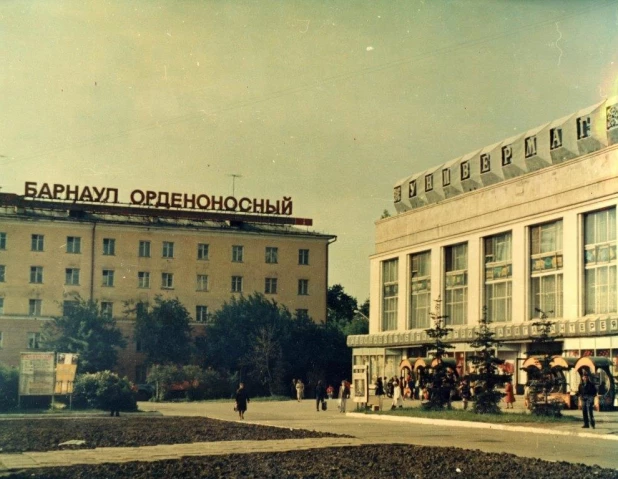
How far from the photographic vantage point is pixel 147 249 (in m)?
73.9

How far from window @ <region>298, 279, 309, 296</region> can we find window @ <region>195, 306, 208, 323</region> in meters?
8.41

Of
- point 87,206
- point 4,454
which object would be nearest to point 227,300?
point 87,206

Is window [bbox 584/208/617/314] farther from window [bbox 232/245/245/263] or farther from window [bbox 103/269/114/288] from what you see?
window [bbox 103/269/114/288]

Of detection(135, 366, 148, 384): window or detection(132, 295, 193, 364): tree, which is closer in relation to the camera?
detection(132, 295, 193, 364): tree

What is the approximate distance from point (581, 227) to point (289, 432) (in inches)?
962

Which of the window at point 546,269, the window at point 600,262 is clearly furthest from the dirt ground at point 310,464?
the window at point 546,269

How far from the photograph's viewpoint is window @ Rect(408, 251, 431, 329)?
59.2m

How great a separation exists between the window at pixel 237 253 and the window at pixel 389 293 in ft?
52.1

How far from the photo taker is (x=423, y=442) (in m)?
22.2

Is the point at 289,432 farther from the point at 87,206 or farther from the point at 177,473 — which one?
the point at 87,206

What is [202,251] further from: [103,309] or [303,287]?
[103,309]

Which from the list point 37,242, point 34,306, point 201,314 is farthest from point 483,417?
point 37,242

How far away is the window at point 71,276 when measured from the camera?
235ft

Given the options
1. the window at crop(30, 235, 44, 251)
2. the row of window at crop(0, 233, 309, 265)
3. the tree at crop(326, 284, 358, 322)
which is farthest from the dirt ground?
the tree at crop(326, 284, 358, 322)
